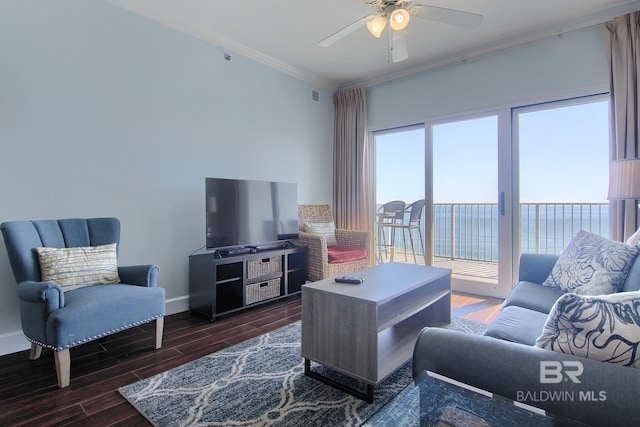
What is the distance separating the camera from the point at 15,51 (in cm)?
230

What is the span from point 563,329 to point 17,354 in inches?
122

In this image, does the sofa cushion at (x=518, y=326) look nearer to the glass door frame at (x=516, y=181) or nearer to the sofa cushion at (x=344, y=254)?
the glass door frame at (x=516, y=181)

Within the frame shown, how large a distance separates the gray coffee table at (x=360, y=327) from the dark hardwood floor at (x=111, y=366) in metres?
0.90

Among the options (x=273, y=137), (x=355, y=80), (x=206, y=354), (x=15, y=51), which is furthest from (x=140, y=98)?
(x=355, y=80)

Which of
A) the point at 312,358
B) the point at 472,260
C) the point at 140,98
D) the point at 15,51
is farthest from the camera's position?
the point at 472,260

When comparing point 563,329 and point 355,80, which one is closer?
point 563,329

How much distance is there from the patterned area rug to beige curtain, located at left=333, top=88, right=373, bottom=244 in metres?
2.66

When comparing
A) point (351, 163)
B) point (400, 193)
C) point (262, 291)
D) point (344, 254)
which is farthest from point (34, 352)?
point (400, 193)

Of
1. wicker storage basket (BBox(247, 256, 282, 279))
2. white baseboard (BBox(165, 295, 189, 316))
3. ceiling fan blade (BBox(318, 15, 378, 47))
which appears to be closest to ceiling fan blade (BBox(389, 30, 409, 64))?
ceiling fan blade (BBox(318, 15, 378, 47))

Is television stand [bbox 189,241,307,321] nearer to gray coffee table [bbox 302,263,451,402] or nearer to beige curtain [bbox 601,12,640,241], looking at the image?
gray coffee table [bbox 302,263,451,402]

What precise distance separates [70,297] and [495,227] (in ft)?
12.7

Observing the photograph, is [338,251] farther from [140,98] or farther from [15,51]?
[15,51]

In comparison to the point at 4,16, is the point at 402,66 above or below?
above

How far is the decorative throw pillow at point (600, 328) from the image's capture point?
34.4 inches
